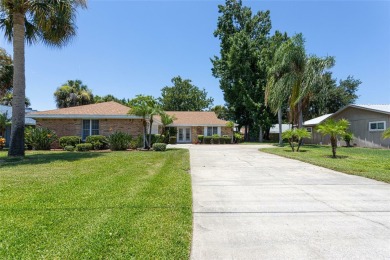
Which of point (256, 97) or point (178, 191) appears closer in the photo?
point (178, 191)

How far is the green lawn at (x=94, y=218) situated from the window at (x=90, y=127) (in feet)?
41.5

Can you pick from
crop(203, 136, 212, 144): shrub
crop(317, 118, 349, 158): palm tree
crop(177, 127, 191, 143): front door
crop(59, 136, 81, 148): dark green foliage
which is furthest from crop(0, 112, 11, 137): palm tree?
crop(317, 118, 349, 158): palm tree

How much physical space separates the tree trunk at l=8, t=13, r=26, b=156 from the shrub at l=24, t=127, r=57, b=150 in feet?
18.3

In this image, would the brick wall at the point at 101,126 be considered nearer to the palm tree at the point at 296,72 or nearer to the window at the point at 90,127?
the window at the point at 90,127

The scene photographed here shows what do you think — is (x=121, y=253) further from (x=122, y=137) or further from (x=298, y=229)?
(x=122, y=137)

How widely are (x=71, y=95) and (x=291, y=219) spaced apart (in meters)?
34.8

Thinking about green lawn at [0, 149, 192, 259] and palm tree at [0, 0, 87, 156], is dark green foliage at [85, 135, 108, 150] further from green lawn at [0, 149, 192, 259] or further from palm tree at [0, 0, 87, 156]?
green lawn at [0, 149, 192, 259]

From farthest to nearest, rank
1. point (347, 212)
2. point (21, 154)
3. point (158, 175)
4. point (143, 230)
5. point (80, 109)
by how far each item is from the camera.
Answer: point (80, 109)
point (21, 154)
point (158, 175)
point (347, 212)
point (143, 230)

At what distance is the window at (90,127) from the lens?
19.4 metres

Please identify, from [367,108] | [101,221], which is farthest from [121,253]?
[367,108]

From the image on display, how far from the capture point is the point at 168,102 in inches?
2003

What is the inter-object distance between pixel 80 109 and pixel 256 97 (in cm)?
2112

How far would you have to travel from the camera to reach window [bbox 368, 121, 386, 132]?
20.0m

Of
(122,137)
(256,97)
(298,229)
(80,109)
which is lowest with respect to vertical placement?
(298,229)
